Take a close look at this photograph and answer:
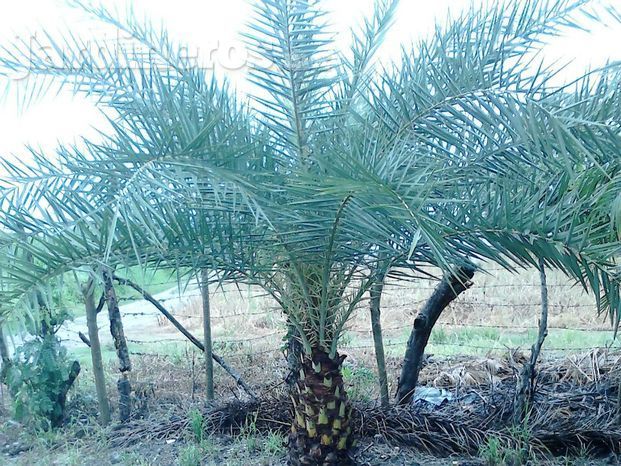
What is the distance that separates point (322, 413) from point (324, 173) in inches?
54.2

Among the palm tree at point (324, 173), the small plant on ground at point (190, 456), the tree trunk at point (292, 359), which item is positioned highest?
the palm tree at point (324, 173)

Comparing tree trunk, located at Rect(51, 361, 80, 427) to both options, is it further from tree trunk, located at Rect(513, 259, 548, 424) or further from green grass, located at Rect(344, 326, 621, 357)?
A: tree trunk, located at Rect(513, 259, 548, 424)

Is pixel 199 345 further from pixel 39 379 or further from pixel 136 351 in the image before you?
pixel 39 379

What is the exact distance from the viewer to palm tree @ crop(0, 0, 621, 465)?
2205 millimetres

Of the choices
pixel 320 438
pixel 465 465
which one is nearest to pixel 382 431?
pixel 465 465

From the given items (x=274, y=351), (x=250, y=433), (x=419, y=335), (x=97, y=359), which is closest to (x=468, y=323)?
(x=419, y=335)

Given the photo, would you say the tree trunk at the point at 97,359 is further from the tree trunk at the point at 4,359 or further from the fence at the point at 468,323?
the fence at the point at 468,323

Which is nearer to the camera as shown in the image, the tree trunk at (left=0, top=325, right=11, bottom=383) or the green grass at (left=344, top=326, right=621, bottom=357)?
the tree trunk at (left=0, top=325, right=11, bottom=383)

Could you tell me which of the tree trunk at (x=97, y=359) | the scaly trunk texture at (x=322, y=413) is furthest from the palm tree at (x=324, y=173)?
the tree trunk at (x=97, y=359)

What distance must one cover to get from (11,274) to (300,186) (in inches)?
38.3

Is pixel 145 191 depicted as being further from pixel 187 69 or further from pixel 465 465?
pixel 465 465

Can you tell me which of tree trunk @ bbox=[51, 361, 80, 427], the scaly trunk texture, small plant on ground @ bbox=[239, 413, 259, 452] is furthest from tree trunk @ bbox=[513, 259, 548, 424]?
tree trunk @ bbox=[51, 361, 80, 427]

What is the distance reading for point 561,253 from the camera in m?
2.23

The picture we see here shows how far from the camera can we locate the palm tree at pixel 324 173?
2205 millimetres
